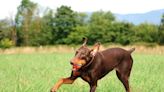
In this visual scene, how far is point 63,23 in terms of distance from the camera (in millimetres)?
66688

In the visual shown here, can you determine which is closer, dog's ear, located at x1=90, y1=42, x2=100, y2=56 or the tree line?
dog's ear, located at x1=90, y1=42, x2=100, y2=56

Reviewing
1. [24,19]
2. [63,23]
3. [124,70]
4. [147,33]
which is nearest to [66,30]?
[63,23]

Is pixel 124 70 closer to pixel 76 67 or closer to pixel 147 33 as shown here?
pixel 76 67

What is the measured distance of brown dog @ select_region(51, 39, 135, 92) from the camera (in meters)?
5.98

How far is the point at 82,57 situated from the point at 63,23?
60861 millimetres

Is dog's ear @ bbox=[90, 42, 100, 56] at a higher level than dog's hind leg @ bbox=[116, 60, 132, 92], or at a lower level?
higher

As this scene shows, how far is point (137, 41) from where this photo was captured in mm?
61125

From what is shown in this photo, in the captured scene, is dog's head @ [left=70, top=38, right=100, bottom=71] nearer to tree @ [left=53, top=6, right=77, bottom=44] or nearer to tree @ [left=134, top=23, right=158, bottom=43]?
tree @ [left=134, top=23, right=158, bottom=43]

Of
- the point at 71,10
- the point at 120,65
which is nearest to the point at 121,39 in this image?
the point at 71,10

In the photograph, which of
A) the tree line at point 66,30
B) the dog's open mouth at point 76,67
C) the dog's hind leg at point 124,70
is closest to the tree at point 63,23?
the tree line at point 66,30

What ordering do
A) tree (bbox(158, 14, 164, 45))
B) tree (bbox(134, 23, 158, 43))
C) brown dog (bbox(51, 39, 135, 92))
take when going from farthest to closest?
tree (bbox(134, 23, 158, 43)) < tree (bbox(158, 14, 164, 45)) < brown dog (bbox(51, 39, 135, 92))

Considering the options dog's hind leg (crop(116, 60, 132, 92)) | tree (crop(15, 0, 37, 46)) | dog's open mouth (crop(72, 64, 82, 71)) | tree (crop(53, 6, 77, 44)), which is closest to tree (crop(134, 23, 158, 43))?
tree (crop(53, 6, 77, 44))

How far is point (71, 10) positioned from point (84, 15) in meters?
4.85

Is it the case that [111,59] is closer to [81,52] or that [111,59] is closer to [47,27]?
[81,52]
